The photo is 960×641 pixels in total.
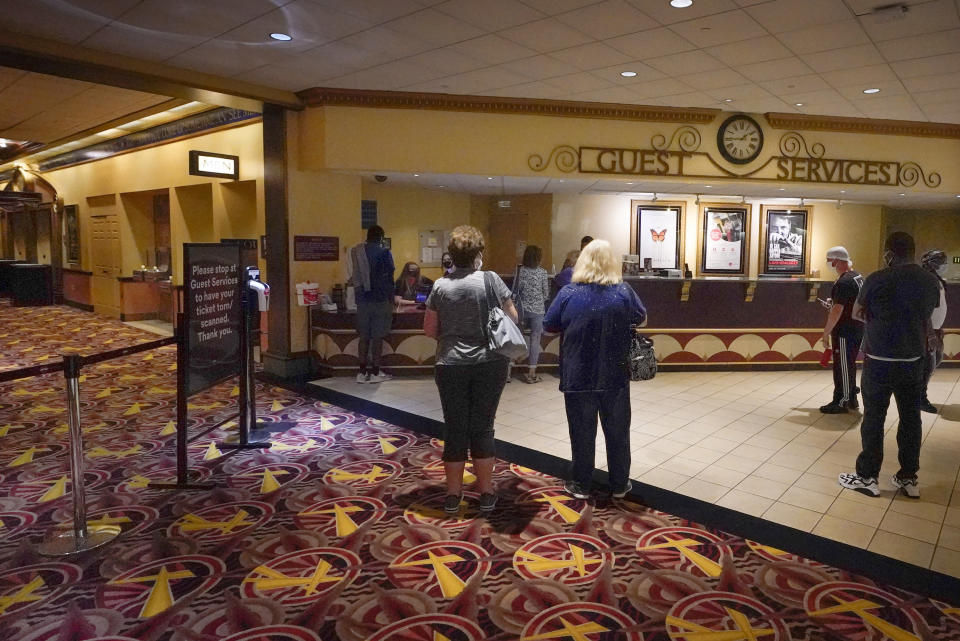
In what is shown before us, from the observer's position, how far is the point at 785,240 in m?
10.6

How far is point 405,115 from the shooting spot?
6.91 meters

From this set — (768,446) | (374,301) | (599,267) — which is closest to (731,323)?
(768,446)

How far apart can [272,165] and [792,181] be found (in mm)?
6417

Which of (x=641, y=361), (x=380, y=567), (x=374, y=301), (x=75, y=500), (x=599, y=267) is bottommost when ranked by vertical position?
(x=380, y=567)

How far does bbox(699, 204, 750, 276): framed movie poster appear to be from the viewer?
34.0 ft

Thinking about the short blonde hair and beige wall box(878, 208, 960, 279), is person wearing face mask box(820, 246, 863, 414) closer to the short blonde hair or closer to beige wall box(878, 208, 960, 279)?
the short blonde hair

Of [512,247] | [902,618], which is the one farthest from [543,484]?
[512,247]

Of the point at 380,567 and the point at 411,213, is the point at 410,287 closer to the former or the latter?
the point at 411,213

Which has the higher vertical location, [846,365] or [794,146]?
[794,146]

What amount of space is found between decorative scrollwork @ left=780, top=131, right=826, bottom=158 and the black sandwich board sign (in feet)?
21.8

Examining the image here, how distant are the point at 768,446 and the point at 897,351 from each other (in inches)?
56.7

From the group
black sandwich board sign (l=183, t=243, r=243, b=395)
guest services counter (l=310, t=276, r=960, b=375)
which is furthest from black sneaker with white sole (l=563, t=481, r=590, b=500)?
guest services counter (l=310, t=276, r=960, b=375)

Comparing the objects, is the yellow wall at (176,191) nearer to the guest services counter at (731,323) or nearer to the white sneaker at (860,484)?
the guest services counter at (731,323)

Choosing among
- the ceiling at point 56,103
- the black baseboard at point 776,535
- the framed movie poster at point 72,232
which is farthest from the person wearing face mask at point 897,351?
the framed movie poster at point 72,232
